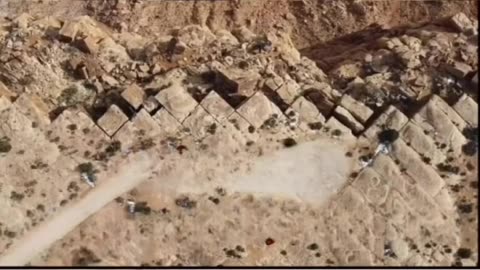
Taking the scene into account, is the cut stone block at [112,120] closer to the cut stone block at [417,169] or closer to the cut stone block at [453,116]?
the cut stone block at [417,169]

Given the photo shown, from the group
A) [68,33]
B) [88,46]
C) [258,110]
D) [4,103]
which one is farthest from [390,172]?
[4,103]

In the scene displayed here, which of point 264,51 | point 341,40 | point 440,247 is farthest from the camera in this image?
point 341,40

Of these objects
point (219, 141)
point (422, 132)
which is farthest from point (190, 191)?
point (422, 132)

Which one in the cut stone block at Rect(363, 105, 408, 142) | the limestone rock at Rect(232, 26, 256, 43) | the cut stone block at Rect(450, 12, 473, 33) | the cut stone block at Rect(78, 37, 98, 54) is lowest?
the cut stone block at Rect(363, 105, 408, 142)

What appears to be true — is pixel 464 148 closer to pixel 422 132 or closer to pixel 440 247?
pixel 422 132

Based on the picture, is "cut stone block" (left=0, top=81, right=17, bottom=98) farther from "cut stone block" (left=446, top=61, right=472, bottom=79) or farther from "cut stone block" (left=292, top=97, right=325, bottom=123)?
"cut stone block" (left=446, top=61, right=472, bottom=79)

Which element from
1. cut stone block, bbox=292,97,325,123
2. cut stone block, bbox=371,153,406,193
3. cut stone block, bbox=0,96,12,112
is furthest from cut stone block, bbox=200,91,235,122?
cut stone block, bbox=0,96,12,112

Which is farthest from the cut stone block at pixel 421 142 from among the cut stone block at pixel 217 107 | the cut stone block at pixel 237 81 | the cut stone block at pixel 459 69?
the cut stone block at pixel 217 107
